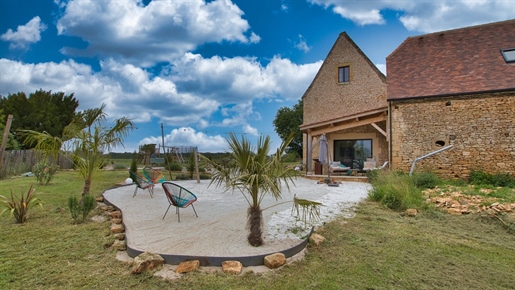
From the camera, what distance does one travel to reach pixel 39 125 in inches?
956

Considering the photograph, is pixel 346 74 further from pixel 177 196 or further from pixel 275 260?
pixel 275 260

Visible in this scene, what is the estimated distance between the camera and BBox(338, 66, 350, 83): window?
16547 mm

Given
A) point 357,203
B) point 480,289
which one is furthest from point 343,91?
point 480,289

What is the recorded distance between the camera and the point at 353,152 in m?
15.7

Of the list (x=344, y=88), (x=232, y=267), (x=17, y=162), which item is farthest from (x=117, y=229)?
(x=344, y=88)

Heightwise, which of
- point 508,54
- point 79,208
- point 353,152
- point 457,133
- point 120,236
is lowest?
point 120,236

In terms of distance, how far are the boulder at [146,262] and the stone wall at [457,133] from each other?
37.3 feet

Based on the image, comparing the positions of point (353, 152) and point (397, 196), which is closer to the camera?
point (397, 196)

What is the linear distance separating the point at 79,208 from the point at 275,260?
4.26 m

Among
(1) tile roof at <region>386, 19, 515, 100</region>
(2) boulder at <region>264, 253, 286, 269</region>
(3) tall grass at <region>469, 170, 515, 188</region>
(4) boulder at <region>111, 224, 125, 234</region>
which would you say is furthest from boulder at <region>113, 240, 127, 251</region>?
(3) tall grass at <region>469, 170, 515, 188</region>

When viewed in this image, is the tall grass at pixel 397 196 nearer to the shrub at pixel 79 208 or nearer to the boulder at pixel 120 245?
the boulder at pixel 120 245

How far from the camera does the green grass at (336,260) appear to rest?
3.11 metres

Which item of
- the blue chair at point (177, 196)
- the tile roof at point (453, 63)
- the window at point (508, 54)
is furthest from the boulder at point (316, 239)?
the window at point (508, 54)

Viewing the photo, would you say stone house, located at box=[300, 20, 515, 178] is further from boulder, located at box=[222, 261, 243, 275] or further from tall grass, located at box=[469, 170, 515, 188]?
boulder, located at box=[222, 261, 243, 275]
